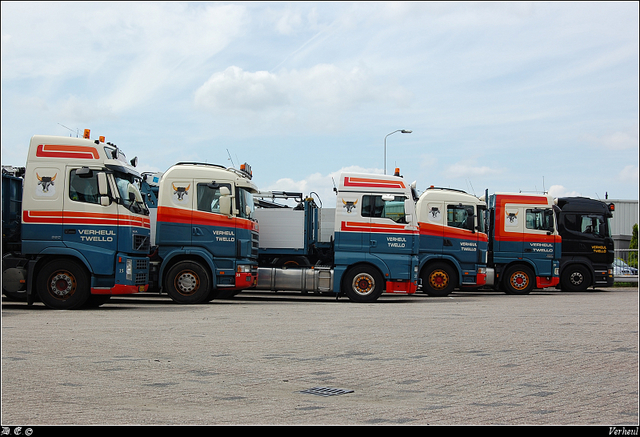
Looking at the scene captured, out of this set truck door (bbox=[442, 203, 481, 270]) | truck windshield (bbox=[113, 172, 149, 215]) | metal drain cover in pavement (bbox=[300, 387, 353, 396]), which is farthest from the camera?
truck door (bbox=[442, 203, 481, 270])

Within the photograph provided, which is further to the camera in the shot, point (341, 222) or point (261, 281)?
point (261, 281)

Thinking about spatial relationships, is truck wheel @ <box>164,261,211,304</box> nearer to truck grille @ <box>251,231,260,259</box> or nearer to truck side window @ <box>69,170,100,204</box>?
truck grille @ <box>251,231,260,259</box>

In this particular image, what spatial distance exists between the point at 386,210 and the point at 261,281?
4.18 meters

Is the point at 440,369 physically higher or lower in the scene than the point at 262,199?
lower

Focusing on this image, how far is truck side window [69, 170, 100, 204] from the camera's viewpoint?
13578 mm

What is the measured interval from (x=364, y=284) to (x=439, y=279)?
11.1ft

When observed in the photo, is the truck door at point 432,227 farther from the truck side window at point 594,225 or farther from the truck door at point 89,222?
the truck door at point 89,222

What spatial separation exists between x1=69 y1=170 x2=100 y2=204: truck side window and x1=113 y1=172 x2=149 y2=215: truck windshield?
47cm

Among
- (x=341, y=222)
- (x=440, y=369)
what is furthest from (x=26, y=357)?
(x=341, y=222)

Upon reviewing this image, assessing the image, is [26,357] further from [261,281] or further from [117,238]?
[261,281]

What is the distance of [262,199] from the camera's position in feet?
68.7

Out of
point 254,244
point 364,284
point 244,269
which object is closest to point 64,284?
point 244,269

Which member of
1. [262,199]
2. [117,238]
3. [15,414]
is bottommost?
[15,414]

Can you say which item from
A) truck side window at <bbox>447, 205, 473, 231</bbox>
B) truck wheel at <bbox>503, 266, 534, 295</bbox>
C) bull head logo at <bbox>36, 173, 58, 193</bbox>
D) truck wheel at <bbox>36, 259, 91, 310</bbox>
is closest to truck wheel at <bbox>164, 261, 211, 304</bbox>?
truck wheel at <bbox>36, 259, 91, 310</bbox>
